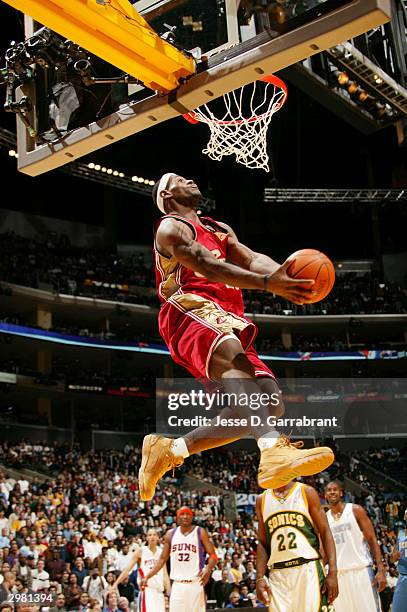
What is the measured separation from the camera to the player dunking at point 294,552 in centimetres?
574

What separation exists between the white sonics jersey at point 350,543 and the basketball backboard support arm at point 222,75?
14.5 ft

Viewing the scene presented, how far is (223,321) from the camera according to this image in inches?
151

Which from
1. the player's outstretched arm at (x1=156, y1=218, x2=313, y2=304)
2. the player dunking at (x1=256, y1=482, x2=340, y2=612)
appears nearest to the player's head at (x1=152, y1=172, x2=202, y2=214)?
the player's outstretched arm at (x1=156, y1=218, x2=313, y2=304)

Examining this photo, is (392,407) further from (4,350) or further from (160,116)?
(160,116)

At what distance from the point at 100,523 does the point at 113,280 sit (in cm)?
1386

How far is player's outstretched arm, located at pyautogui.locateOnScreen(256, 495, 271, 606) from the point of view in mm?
5957

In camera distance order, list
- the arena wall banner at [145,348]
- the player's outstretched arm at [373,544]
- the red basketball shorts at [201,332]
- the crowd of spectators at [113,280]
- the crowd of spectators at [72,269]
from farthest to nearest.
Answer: the crowd of spectators at [113,280]
the crowd of spectators at [72,269]
the arena wall banner at [145,348]
the player's outstretched arm at [373,544]
the red basketball shorts at [201,332]

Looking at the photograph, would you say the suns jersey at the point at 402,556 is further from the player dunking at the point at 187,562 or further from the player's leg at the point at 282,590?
the player dunking at the point at 187,562

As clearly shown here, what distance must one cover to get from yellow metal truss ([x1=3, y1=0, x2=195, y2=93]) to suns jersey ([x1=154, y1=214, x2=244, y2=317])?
1012 mm

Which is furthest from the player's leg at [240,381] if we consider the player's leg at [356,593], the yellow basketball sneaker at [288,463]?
the player's leg at [356,593]

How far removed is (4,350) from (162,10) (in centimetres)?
2374

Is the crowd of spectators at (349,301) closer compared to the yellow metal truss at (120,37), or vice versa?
the yellow metal truss at (120,37)

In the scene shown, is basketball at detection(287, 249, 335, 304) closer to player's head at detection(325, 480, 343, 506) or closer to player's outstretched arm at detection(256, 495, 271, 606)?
player's outstretched arm at detection(256, 495, 271, 606)

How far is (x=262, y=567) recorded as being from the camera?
613cm
